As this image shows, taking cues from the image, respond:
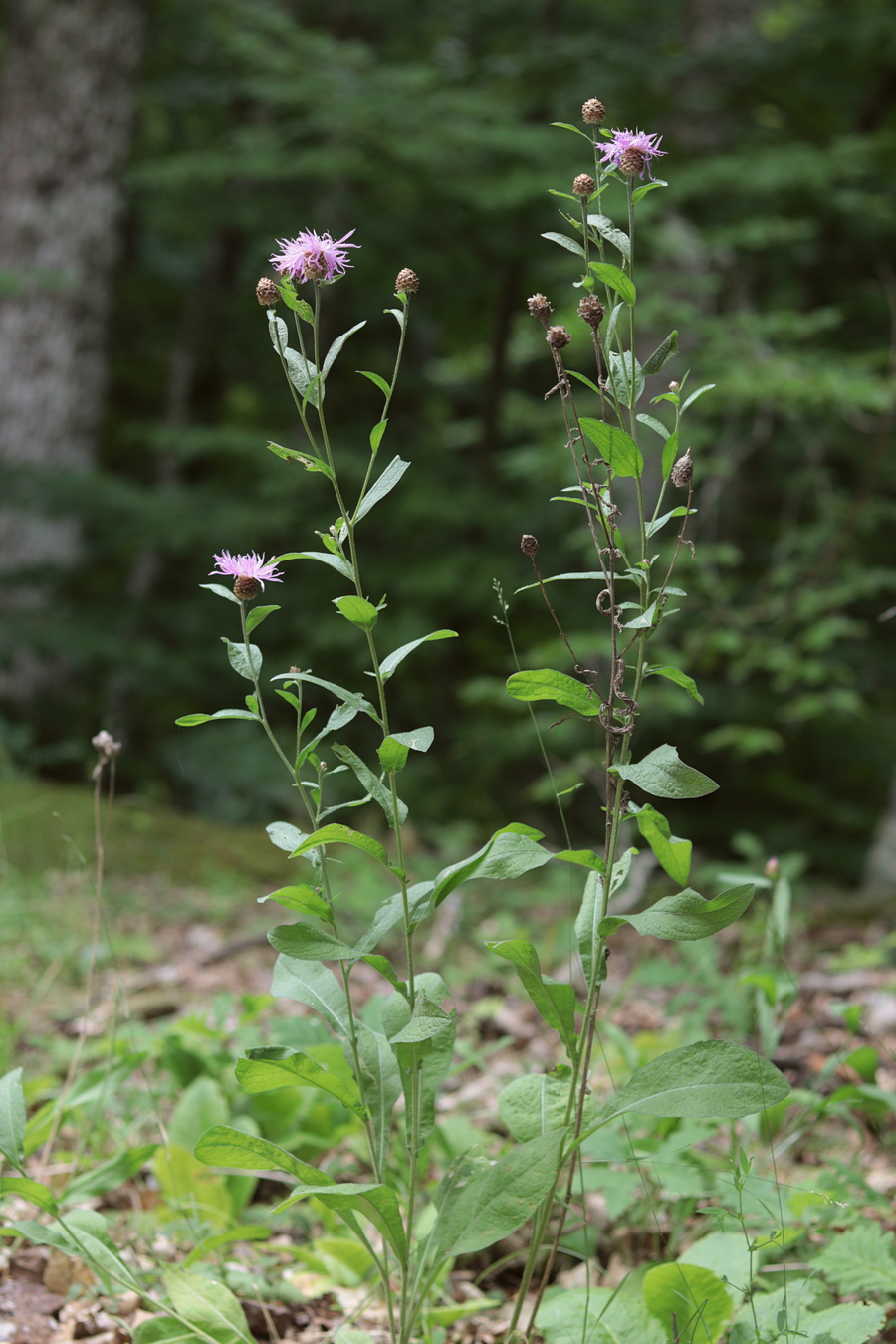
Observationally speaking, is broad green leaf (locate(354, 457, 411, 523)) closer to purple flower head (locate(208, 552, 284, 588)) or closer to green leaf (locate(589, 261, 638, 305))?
purple flower head (locate(208, 552, 284, 588))

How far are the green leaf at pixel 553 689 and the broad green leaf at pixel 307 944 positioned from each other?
0.29 meters

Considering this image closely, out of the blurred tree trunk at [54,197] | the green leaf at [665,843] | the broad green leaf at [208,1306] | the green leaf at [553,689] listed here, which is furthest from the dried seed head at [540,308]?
the blurred tree trunk at [54,197]

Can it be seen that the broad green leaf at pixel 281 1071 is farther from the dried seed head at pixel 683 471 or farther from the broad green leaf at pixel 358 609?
the dried seed head at pixel 683 471

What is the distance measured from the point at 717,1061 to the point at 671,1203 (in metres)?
0.69

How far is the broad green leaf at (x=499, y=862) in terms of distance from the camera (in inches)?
37.0

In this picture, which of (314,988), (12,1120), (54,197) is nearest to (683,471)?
(314,988)

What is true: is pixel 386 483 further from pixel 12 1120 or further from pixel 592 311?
pixel 12 1120

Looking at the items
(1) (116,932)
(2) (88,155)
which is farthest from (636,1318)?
(2) (88,155)

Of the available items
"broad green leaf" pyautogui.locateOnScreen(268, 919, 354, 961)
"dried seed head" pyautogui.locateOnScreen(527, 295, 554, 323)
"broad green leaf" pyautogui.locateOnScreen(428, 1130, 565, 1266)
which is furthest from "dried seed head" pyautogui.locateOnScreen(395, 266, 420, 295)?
"broad green leaf" pyautogui.locateOnScreen(428, 1130, 565, 1266)

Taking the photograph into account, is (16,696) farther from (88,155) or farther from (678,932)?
(678,932)

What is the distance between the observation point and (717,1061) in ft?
3.18

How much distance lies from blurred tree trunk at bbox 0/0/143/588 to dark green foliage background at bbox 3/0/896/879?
268mm

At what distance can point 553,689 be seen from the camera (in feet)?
3.07

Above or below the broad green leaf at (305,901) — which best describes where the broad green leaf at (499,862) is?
above
